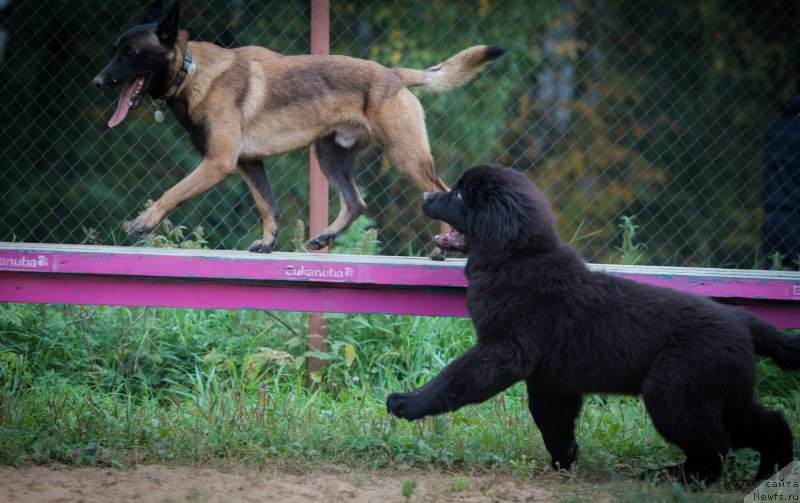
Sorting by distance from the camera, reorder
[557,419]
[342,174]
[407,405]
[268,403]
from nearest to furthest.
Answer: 1. [407,405]
2. [557,419]
3. [268,403]
4. [342,174]

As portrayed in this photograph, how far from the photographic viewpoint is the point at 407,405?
12.5 ft

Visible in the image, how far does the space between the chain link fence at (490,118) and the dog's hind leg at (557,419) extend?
256 centimetres

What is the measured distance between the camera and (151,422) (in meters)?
4.52

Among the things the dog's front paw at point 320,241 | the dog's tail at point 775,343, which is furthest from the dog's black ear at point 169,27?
the dog's tail at point 775,343

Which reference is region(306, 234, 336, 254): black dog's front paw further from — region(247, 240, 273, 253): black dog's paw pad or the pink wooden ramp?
the pink wooden ramp

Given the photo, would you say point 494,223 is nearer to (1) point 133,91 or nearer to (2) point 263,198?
(2) point 263,198

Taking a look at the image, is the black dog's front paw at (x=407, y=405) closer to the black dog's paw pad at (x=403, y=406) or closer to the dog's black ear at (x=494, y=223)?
the black dog's paw pad at (x=403, y=406)

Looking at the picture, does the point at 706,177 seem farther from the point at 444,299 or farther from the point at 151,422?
the point at 151,422

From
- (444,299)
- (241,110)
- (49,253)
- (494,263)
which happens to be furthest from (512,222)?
(49,253)

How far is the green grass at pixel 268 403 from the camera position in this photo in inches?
165

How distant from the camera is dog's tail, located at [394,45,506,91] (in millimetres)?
5434

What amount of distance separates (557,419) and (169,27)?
291 centimetres

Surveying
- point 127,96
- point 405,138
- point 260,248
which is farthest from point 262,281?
point 127,96

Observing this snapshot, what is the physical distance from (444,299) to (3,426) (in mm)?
2297
